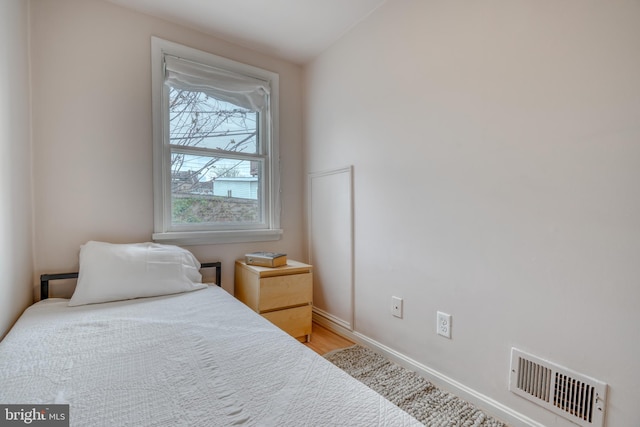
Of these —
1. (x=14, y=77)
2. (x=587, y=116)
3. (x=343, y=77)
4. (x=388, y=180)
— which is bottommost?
(x=388, y=180)

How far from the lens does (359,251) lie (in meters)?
2.26

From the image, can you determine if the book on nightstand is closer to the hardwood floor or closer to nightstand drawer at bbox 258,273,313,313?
nightstand drawer at bbox 258,273,313,313

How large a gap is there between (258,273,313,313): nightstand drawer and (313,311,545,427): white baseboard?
0.49m

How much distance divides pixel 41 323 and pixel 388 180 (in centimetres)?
203

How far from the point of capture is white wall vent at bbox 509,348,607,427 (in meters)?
1.13

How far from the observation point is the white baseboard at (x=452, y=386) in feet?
4.49

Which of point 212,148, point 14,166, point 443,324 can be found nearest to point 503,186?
point 443,324

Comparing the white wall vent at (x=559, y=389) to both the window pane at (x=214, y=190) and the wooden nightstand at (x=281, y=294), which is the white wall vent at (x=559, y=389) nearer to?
the wooden nightstand at (x=281, y=294)

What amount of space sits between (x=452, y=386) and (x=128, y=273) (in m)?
1.98

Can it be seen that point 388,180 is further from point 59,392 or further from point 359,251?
point 59,392

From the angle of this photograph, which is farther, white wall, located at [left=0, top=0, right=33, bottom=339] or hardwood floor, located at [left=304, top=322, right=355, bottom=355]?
hardwood floor, located at [left=304, top=322, right=355, bottom=355]

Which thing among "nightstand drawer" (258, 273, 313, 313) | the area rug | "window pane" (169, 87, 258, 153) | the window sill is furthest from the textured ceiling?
the area rug

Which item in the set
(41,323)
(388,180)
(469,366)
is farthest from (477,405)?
(41,323)

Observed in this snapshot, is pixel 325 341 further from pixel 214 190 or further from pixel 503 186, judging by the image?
pixel 503 186
